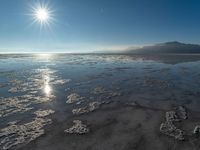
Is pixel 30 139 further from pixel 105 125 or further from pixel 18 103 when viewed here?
pixel 18 103

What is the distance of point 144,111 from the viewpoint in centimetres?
968

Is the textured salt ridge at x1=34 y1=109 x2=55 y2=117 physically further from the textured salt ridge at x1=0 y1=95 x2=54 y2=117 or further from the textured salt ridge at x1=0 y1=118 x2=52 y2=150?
the textured salt ridge at x1=0 y1=95 x2=54 y2=117

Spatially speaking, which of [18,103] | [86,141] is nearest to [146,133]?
[86,141]

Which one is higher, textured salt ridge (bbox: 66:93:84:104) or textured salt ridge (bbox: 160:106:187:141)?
textured salt ridge (bbox: 66:93:84:104)

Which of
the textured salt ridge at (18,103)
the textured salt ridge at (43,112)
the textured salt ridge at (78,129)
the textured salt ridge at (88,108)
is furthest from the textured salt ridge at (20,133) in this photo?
the textured salt ridge at (18,103)

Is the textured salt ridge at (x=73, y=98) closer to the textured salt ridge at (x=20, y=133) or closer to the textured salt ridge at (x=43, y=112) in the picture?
the textured salt ridge at (x=43, y=112)

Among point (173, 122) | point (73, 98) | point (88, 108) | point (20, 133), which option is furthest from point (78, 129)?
point (73, 98)

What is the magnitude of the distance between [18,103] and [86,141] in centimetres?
634

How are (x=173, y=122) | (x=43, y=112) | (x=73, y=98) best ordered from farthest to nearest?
(x=73, y=98) < (x=43, y=112) < (x=173, y=122)

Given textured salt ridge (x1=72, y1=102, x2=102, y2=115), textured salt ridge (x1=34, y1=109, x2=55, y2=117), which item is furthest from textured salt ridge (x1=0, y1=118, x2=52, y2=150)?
textured salt ridge (x1=72, y1=102, x2=102, y2=115)

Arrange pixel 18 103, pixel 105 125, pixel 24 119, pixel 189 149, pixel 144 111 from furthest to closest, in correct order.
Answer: pixel 18 103
pixel 144 111
pixel 24 119
pixel 105 125
pixel 189 149

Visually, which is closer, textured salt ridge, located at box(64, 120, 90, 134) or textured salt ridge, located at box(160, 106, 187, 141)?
textured salt ridge, located at box(160, 106, 187, 141)

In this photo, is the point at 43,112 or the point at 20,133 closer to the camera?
the point at 20,133

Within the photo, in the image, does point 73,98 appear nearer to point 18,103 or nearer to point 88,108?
point 88,108
